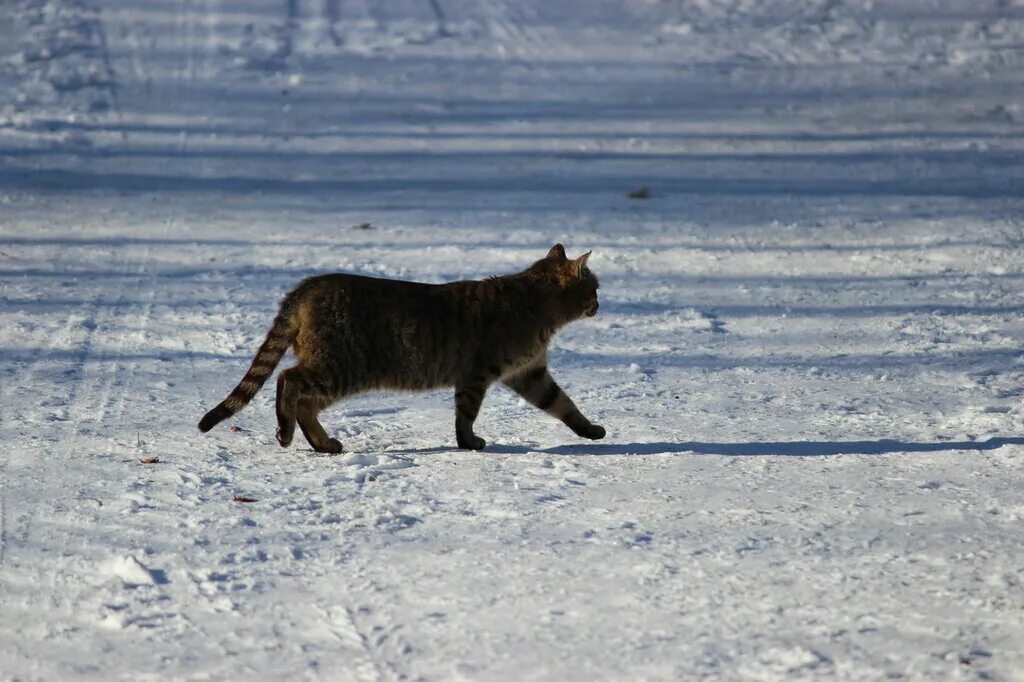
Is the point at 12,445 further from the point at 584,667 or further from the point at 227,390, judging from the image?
the point at 584,667

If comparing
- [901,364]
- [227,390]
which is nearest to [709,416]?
[901,364]

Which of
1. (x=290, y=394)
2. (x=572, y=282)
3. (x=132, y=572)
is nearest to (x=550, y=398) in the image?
(x=572, y=282)

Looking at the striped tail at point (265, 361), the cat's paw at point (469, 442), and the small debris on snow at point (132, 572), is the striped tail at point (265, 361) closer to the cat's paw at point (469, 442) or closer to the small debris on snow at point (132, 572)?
the cat's paw at point (469, 442)

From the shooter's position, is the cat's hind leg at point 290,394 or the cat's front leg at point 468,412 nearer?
the cat's hind leg at point 290,394

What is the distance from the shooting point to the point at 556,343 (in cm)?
908

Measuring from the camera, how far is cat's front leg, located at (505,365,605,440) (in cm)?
716

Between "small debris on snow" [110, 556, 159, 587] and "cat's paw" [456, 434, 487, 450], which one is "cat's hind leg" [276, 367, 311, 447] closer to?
"cat's paw" [456, 434, 487, 450]

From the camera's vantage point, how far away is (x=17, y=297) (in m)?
9.80

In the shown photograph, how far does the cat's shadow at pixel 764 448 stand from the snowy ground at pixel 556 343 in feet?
0.14

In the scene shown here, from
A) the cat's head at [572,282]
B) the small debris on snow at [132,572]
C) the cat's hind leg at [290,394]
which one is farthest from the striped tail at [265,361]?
the small debris on snow at [132,572]

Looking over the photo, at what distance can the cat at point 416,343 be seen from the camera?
684cm

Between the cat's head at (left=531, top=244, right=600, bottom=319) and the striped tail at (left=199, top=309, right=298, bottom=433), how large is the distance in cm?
139

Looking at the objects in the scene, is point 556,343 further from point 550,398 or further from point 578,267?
point 550,398

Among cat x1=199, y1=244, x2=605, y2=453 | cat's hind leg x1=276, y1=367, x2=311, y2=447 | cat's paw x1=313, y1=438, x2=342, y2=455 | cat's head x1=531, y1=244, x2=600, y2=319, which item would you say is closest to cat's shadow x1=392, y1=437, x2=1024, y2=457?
cat x1=199, y1=244, x2=605, y2=453
